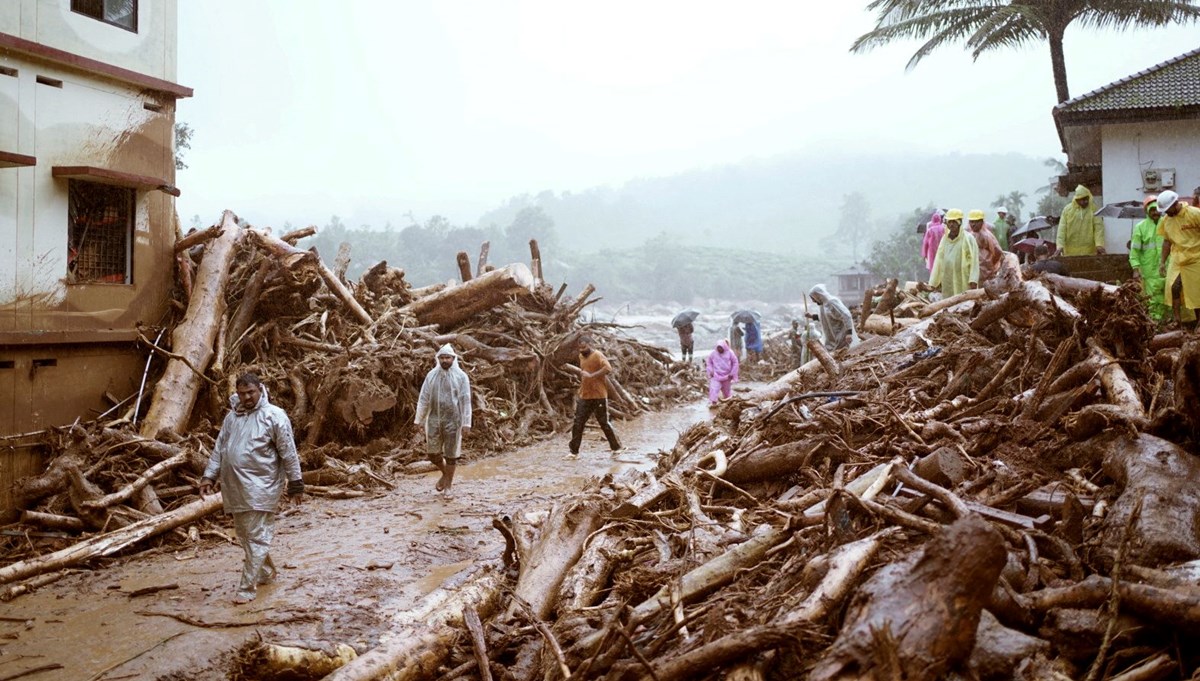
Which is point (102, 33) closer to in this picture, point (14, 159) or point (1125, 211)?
point (14, 159)

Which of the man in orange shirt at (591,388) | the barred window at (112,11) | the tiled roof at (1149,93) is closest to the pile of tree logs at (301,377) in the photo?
the man in orange shirt at (591,388)

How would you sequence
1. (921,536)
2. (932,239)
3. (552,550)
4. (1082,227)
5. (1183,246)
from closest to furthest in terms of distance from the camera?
(921,536)
(552,550)
(1183,246)
(1082,227)
(932,239)

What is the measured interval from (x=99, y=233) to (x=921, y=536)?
10731 mm

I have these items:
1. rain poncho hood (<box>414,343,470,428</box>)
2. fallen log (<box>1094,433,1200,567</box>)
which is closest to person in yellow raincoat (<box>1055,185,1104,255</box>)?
rain poncho hood (<box>414,343,470,428</box>)

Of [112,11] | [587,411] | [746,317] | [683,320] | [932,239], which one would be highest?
[112,11]

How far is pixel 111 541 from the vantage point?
764cm

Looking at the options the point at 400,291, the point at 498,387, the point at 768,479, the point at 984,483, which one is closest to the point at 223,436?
the point at 768,479

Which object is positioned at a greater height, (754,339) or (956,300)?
(956,300)

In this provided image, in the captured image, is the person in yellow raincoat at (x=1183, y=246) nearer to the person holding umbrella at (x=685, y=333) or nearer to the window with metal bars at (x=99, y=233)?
the window with metal bars at (x=99, y=233)

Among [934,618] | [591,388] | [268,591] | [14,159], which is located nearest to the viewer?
[934,618]

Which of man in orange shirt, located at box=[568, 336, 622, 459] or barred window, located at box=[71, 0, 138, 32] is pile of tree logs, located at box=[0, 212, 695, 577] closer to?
man in orange shirt, located at box=[568, 336, 622, 459]

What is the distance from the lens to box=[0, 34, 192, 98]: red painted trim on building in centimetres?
909

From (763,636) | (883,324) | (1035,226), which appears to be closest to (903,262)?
(1035,226)

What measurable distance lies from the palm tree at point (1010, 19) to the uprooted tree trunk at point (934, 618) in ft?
73.9
